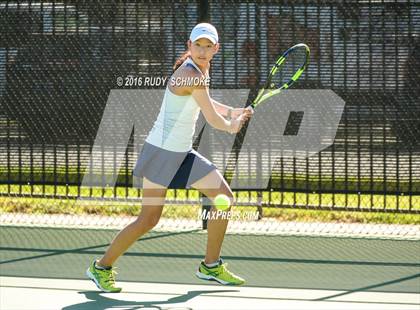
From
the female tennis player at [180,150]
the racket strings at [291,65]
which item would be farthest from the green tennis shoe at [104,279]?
the racket strings at [291,65]

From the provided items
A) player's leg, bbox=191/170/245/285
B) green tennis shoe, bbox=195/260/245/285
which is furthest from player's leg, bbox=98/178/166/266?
green tennis shoe, bbox=195/260/245/285

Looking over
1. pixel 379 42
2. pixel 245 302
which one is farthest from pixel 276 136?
pixel 245 302

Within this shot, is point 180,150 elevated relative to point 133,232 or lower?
elevated

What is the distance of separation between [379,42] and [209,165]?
3.18 metres

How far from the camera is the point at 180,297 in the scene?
→ 267 inches

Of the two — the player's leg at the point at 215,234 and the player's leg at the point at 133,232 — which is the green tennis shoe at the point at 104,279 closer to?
the player's leg at the point at 133,232

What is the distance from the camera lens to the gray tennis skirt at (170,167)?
6.71 metres

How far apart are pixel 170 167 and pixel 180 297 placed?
3.00 feet

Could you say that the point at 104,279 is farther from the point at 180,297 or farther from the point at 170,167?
the point at 170,167

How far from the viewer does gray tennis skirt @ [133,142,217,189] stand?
264 inches

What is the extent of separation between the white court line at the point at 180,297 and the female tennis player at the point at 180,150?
22cm

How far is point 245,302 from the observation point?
259 inches

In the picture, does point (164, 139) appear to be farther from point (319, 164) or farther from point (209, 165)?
point (319, 164)

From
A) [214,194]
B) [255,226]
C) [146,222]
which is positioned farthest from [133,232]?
[255,226]
